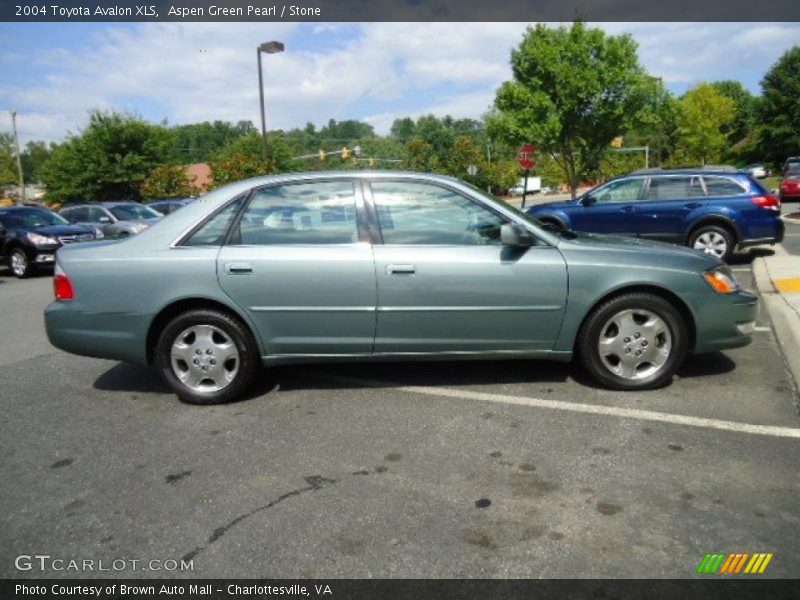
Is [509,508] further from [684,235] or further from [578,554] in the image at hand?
[684,235]

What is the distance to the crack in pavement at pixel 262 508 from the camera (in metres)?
2.52

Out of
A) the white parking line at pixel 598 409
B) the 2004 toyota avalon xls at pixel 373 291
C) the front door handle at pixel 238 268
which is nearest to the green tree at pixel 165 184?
the 2004 toyota avalon xls at pixel 373 291

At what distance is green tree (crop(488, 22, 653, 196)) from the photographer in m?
25.0

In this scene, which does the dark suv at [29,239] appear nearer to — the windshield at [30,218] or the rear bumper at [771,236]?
the windshield at [30,218]

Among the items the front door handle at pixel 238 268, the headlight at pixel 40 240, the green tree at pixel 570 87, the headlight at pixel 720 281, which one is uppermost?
the green tree at pixel 570 87

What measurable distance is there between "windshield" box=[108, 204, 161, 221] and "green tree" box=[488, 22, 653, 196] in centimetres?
1610

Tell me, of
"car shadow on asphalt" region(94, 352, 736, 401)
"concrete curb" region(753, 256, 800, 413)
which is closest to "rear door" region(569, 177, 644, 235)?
"concrete curb" region(753, 256, 800, 413)

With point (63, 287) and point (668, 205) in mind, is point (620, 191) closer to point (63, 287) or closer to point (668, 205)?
point (668, 205)

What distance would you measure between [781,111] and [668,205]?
4937 cm

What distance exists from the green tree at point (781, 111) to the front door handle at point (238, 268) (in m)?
55.8

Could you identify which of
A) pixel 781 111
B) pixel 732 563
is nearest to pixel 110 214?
pixel 732 563

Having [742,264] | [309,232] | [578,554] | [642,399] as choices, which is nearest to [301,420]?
[309,232]

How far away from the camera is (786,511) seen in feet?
8.72

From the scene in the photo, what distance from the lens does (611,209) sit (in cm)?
1046
